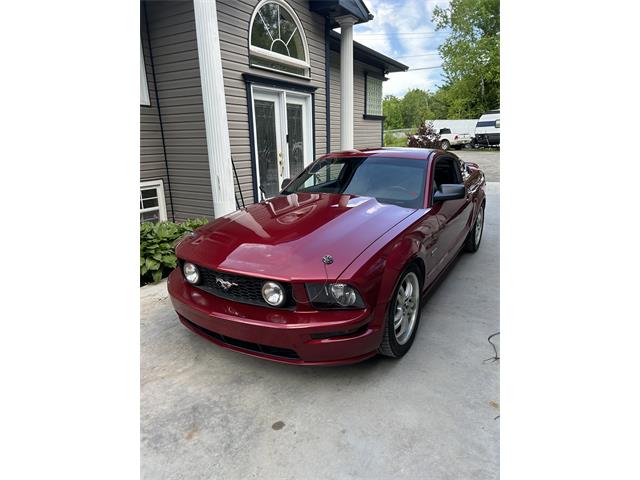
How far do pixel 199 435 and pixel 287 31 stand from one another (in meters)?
6.94

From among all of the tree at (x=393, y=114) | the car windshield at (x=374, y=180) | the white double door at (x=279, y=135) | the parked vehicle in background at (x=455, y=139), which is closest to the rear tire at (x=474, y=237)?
the car windshield at (x=374, y=180)

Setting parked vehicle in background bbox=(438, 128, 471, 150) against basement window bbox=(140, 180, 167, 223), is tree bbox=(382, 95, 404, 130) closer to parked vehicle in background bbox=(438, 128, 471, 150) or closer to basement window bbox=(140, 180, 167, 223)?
parked vehicle in background bbox=(438, 128, 471, 150)

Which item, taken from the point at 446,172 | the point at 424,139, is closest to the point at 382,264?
the point at 446,172

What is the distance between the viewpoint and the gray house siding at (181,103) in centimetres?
558

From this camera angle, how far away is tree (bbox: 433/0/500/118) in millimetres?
28922

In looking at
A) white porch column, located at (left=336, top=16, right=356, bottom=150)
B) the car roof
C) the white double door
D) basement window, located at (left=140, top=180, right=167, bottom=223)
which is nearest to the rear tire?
the car roof

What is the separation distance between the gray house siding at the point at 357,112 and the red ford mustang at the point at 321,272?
247 inches

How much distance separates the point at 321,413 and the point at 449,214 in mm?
2223

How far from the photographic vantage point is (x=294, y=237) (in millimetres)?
2549

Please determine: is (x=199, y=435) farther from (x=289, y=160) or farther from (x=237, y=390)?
(x=289, y=160)

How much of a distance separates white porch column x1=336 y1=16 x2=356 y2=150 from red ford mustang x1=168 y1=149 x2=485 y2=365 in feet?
19.1

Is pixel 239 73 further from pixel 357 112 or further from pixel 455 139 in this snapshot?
pixel 455 139

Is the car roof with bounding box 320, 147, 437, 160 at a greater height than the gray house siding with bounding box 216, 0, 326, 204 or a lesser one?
lesser

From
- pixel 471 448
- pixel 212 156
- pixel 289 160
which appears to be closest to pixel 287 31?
pixel 289 160
